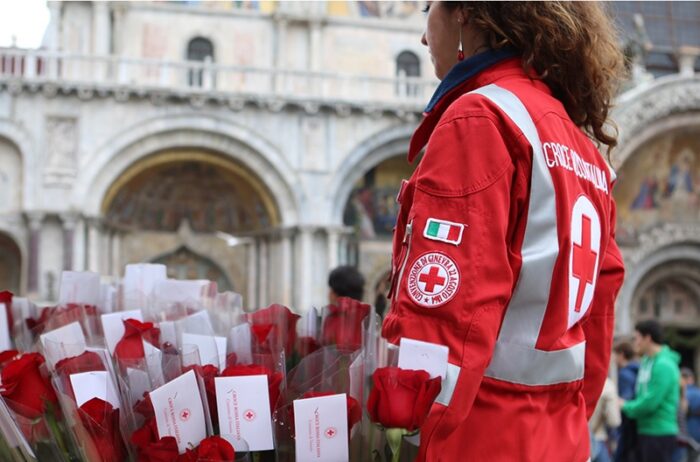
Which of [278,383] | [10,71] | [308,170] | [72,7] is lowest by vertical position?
[278,383]

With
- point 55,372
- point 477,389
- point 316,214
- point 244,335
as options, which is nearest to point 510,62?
point 477,389

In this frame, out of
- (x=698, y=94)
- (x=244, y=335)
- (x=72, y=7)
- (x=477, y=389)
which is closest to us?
(x=477, y=389)

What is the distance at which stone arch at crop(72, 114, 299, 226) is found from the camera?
17438 millimetres

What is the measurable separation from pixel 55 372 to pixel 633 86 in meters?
21.6

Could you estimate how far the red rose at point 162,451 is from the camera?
6.16 feet

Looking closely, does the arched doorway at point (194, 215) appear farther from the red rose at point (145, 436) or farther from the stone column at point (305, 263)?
the red rose at point (145, 436)

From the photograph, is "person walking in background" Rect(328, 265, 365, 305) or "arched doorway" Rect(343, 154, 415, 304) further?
"arched doorway" Rect(343, 154, 415, 304)

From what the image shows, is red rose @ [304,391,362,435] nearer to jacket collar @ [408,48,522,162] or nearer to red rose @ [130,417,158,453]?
red rose @ [130,417,158,453]

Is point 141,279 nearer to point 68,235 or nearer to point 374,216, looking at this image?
point 68,235

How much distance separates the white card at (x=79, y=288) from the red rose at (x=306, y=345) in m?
0.88

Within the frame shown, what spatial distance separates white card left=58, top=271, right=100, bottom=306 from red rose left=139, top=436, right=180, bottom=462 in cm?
134

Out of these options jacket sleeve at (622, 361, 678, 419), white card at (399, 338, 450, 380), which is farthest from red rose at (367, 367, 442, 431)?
jacket sleeve at (622, 361, 678, 419)

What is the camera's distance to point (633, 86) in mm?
21922

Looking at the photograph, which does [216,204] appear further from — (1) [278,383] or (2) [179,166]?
(1) [278,383]
